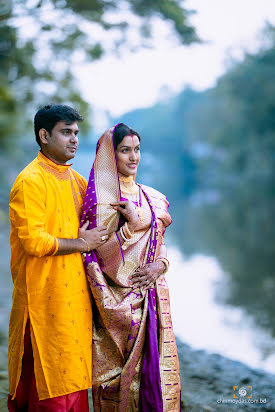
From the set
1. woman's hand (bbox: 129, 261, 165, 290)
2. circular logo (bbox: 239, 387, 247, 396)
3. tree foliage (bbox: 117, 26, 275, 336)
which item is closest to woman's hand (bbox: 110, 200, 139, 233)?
woman's hand (bbox: 129, 261, 165, 290)

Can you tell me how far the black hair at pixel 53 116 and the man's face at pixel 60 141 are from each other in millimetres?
20

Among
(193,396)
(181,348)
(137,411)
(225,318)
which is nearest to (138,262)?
(137,411)

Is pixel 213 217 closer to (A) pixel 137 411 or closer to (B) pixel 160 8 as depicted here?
(B) pixel 160 8

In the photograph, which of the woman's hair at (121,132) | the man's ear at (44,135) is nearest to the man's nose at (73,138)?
the man's ear at (44,135)

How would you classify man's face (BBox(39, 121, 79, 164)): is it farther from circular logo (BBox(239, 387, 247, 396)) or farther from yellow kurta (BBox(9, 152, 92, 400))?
circular logo (BBox(239, 387, 247, 396))

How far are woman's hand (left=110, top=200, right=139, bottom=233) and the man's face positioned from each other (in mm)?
386

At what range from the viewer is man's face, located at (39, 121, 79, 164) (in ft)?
7.84

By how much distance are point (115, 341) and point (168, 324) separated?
0.36m

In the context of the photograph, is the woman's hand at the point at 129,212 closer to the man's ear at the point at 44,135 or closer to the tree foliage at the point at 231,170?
the man's ear at the point at 44,135

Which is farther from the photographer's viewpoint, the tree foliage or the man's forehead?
the tree foliage

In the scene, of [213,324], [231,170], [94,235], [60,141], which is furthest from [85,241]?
[231,170]

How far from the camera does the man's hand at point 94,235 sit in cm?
238

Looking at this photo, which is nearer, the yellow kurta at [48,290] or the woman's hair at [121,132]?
the yellow kurta at [48,290]

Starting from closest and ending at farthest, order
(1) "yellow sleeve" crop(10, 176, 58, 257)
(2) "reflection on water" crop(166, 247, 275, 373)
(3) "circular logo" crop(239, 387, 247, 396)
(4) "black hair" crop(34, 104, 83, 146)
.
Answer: (1) "yellow sleeve" crop(10, 176, 58, 257) → (4) "black hair" crop(34, 104, 83, 146) → (3) "circular logo" crop(239, 387, 247, 396) → (2) "reflection on water" crop(166, 247, 275, 373)
